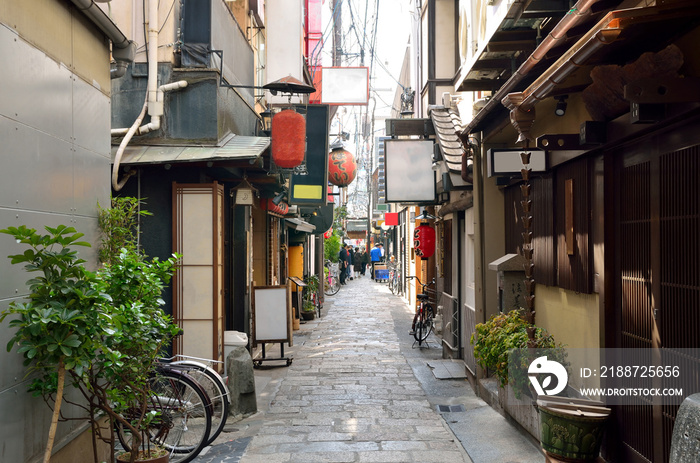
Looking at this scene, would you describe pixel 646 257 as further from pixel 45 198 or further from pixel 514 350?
pixel 45 198

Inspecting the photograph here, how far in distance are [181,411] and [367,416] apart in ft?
11.1

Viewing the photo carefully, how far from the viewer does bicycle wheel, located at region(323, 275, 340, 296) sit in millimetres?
36469

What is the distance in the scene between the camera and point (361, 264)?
6153 centimetres

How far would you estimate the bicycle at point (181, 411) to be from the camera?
24.5 feet

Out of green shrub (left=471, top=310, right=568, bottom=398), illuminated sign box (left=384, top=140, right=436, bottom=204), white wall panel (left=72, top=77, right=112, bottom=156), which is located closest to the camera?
white wall panel (left=72, top=77, right=112, bottom=156)

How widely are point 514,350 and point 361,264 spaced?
176ft

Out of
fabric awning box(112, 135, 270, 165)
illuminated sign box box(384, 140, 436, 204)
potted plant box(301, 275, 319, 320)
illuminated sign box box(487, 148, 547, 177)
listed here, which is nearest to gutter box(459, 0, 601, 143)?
illuminated sign box box(487, 148, 547, 177)

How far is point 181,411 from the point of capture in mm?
7488

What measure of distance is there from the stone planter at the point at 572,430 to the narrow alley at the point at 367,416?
1789 millimetres

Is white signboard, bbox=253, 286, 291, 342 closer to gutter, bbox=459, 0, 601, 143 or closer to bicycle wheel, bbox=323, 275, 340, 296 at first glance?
gutter, bbox=459, 0, 601, 143

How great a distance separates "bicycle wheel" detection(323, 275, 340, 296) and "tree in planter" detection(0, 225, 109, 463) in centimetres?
3048

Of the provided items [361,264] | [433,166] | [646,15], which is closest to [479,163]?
[433,166]

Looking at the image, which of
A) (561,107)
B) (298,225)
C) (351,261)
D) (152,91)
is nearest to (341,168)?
(298,225)

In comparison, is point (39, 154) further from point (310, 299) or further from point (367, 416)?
point (310, 299)
